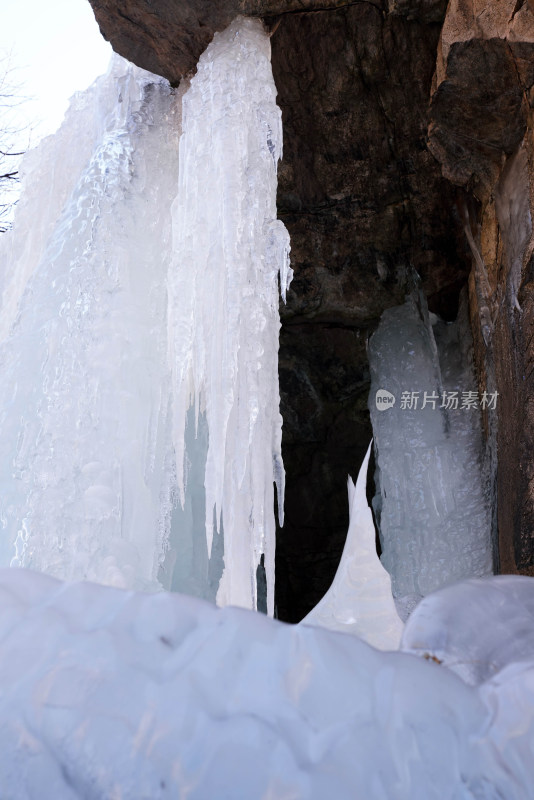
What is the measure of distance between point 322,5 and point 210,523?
1.94 m

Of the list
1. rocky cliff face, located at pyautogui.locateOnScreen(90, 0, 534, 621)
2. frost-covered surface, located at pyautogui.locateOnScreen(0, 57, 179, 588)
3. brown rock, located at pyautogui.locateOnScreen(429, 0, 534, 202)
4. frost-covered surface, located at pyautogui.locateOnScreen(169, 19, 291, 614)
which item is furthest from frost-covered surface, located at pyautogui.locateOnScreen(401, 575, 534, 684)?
brown rock, located at pyautogui.locateOnScreen(429, 0, 534, 202)

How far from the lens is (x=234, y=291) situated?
2.40m

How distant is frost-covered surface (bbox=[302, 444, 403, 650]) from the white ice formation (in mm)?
359

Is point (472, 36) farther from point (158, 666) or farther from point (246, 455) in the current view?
point (158, 666)

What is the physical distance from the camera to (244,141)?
2525 millimetres

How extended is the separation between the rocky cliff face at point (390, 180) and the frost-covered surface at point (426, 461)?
18cm

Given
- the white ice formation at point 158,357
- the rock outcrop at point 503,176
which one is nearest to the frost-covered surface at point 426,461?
the rock outcrop at point 503,176

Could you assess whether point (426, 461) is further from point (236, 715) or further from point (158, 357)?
point (236, 715)

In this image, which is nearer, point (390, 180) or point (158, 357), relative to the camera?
point (158, 357)

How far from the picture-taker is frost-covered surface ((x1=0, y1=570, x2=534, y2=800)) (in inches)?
23.5

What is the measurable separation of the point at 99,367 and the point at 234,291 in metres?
0.55

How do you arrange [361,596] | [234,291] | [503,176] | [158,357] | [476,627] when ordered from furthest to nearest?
[503,176]
[158,357]
[234,291]
[361,596]
[476,627]

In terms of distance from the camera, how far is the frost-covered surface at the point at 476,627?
738 millimetres

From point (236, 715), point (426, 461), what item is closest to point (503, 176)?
point (426, 461)
